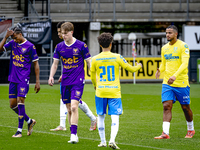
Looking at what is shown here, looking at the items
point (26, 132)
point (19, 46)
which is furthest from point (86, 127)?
point (19, 46)

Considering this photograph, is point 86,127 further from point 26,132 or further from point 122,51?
point 122,51

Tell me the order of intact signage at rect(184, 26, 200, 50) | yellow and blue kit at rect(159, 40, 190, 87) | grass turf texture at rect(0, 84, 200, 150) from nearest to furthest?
1. grass turf texture at rect(0, 84, 200, 150)
2. yellow and blue kit at rect(159, 40, 190, 87)
3. intact signage at rect(184, 26, 200, 50)

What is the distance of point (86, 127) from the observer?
8.25 m

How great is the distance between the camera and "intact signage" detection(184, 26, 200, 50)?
91.2ft

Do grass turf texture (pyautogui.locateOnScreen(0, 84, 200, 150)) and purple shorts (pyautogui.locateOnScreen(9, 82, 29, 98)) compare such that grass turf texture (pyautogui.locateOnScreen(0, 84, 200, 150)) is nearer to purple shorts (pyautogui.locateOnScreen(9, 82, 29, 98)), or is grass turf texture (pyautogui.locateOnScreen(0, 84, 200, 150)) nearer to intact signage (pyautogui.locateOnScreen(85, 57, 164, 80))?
purple shorts (pyautogui.locateOnScreen(9, 82, 29, 98))

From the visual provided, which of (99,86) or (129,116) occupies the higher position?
(99,86)

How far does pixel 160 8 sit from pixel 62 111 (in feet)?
78.5

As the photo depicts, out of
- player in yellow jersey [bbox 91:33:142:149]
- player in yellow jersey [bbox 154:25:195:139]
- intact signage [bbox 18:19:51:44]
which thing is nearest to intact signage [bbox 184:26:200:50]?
intact signage [bbox 18:19:51:44]

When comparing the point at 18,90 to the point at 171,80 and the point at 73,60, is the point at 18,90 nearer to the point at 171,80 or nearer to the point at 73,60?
the point at 73,60

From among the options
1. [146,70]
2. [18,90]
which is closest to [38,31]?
[146,70]

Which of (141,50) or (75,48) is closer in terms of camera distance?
(75,48)

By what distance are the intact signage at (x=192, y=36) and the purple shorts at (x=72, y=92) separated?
2242cm

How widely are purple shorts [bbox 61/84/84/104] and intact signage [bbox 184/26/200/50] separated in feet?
73.6

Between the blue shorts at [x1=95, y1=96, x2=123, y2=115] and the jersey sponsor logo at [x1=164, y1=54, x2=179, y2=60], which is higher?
the jersey sponsor logo at [x1=164, y1=54, x2=179, y2=60]
